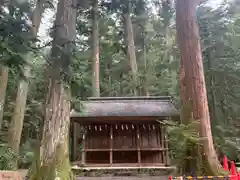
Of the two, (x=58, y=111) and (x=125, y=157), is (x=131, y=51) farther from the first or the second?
(x=58, y=111)

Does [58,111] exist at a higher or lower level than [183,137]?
higher

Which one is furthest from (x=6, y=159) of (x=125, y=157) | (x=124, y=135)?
(x=125, y=157)

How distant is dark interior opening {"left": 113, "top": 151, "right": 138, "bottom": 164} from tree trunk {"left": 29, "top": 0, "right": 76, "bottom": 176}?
628 cm

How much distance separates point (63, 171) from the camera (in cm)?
556

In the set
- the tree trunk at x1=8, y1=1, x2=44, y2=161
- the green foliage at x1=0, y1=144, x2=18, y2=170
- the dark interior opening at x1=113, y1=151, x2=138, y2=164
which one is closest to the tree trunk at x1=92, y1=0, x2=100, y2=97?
the dark interior opening at x1=113, y1=151, x2=138, y2=164

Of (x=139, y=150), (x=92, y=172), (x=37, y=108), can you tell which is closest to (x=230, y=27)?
(x=139, y=150)

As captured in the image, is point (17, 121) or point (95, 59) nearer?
point (17, 121)

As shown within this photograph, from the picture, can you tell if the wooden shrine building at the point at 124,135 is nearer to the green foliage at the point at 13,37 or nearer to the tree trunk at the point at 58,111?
the tree trunk at the point at 58,111

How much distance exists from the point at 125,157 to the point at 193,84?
6835 mm

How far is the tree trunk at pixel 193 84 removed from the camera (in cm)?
572

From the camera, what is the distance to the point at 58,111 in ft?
19.5

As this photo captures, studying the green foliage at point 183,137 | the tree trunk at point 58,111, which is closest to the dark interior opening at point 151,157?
the green foliage at point 183,137

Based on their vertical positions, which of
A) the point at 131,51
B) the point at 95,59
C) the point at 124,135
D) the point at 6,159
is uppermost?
the point at 131,51

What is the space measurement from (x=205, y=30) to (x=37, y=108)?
40.9 feet
